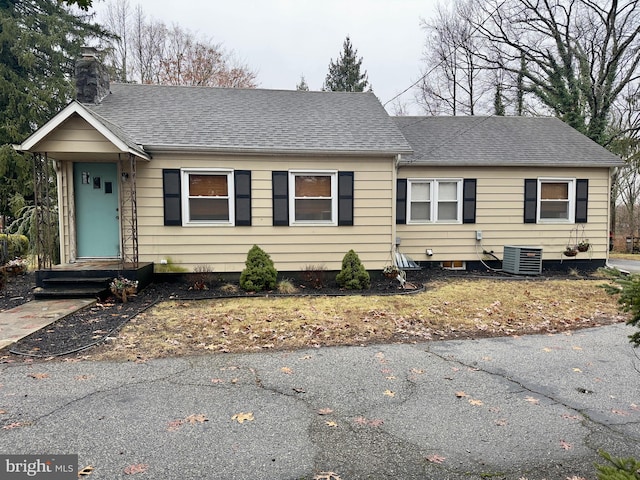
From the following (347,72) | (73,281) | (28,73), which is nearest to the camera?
(73,281)

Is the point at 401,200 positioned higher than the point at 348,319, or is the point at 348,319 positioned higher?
the point at 401,200

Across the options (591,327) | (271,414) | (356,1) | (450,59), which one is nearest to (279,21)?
Answer: (356,1)

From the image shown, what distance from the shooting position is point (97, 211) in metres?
8.52

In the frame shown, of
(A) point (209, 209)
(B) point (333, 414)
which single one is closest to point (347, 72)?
(A) point (209, 209)

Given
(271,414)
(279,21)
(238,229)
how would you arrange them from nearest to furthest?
(271,414) < (238,229) < (279,21)

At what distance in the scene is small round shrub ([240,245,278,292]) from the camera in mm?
7980

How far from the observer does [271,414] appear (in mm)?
3062

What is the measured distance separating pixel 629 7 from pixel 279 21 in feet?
51.8

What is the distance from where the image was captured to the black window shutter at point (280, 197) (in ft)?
28.7

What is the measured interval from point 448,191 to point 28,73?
64.7 ft

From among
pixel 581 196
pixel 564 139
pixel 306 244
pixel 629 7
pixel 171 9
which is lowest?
pixel 306 244

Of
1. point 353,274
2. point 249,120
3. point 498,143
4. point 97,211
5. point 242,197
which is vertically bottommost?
point 353,274

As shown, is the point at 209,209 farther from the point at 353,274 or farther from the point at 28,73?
the point at 28,73

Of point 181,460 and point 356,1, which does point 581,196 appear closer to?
point 356,1
